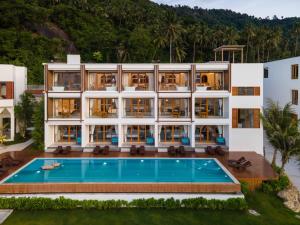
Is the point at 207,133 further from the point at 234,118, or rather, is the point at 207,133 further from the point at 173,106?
the point at 173,106

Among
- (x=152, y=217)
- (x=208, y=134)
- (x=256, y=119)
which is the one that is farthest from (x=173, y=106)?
(x=152, y=217)

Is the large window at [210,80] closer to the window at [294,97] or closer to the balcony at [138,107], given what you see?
the balcony at [138,107]

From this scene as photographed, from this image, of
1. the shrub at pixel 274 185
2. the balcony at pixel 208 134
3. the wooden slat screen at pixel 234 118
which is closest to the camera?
the shrub at pixel 274 185

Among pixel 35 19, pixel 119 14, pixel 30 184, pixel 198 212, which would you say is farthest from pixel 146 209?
pixel 119 14

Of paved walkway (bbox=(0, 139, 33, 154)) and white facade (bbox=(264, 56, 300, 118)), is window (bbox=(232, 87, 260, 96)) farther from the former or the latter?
paved walkway (bbox=(0, 139, 33, 154))

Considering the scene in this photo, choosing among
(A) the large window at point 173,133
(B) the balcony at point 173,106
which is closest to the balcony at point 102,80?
(B) the balcony at point 173,106

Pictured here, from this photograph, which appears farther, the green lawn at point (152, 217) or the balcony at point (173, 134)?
the balcony at point (173, 134)

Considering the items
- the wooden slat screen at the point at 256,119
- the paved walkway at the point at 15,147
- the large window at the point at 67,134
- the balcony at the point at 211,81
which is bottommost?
the paved walkway at the point at 15,147

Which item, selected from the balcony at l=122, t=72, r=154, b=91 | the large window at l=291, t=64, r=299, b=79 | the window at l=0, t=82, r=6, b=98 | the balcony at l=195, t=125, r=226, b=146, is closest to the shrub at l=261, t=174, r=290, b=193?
the balcony at l=195, t=125, r=226, b=146

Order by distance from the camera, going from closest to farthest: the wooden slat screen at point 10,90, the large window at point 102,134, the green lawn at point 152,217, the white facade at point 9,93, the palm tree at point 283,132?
the green lawn at point 152,217 → the palm tree at point 283,132 → the large window at point 102,134 → the white facade at point 9,93 → the wooden slat screen at point 10,90

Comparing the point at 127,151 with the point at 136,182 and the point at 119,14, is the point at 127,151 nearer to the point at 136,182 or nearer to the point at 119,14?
the point at 136,182
